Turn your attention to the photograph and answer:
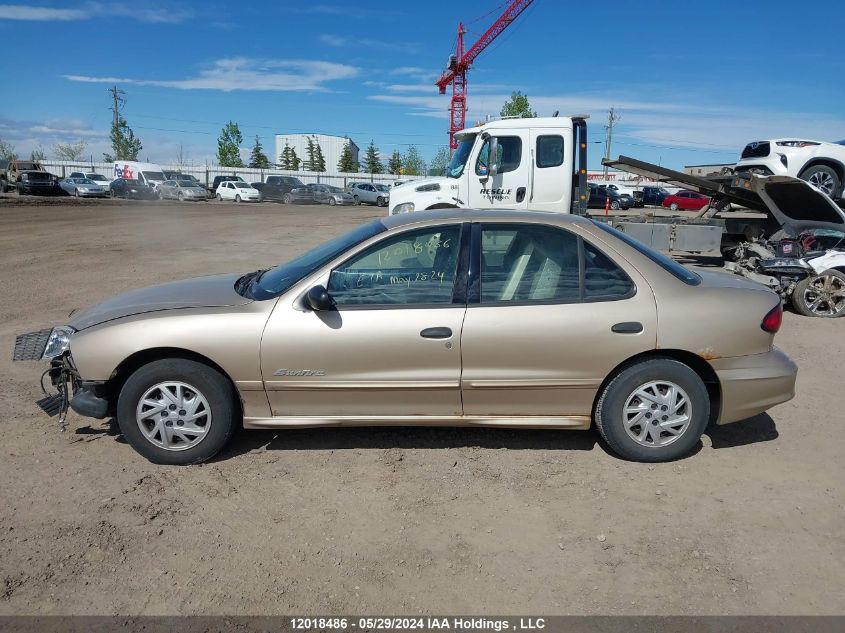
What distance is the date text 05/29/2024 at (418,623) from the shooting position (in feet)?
8.62

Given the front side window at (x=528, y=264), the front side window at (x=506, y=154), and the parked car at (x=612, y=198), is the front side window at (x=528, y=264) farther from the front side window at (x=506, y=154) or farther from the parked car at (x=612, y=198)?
the parked car at (x=612, y=198)

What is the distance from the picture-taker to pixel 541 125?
34.2ft

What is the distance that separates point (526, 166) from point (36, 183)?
38.6 metres

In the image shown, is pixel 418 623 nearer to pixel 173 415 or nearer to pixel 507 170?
pixel 173 415

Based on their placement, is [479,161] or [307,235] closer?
[479,161]

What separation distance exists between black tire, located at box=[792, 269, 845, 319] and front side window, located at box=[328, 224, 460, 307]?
6628 mm

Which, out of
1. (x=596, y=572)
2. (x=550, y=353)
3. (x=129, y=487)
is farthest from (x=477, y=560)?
(x=129, y=487)

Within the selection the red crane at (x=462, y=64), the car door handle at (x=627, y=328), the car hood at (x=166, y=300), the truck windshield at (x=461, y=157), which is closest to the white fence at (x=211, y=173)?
the red crane at (x=462, y=64)

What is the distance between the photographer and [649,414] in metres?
3.97

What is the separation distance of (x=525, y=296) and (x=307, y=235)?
52.4ft

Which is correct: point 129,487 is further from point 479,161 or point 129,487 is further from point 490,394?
point 479,161

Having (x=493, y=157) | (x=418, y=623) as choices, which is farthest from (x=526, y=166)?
(x=418, y=623)

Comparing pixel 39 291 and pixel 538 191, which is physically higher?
pixel 538 191

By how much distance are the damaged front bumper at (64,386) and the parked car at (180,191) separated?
37400 mm
